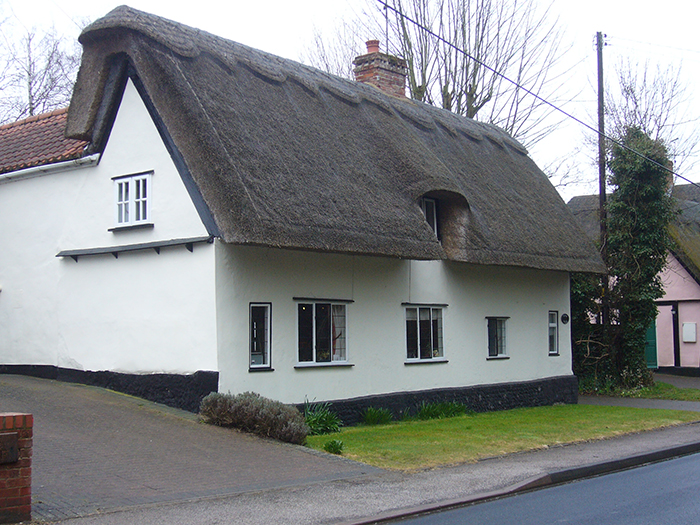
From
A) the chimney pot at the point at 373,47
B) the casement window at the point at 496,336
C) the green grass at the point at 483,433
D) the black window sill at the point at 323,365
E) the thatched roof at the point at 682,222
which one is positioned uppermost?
the chimney pot at the point at 373,47

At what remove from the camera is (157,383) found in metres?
13.7

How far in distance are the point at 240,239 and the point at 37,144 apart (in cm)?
768

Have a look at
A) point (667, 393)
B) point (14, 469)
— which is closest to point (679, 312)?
point (667, 393)

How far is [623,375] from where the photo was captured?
2375 centimetres

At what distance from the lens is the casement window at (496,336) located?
19188mm

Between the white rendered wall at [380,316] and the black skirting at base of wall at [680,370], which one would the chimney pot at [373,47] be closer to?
the white rendered wall at [380,316]

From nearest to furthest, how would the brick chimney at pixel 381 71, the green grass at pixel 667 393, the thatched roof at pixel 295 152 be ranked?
1. the thatched roof at pixel 295 152
2. the green grass at pixel 667 393
3. the brick chimney at pixel 381 71

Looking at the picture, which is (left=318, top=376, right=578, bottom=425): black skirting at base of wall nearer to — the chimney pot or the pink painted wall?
the pink painted wall

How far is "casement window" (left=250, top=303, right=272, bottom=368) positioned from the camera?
13648 millimetres

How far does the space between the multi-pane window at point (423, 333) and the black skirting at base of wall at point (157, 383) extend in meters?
5.20

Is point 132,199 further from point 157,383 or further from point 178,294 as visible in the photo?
point 157,383

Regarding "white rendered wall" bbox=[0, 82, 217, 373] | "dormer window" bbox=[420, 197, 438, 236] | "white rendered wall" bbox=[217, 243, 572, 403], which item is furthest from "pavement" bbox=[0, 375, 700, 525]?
"dormer window" bbox=[420, 197, 438, 236]

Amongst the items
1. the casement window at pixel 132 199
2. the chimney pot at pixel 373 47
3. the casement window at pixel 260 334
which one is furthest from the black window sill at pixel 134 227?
the chimney pot at pixel 373 47

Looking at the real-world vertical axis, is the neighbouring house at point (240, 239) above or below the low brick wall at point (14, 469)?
above
